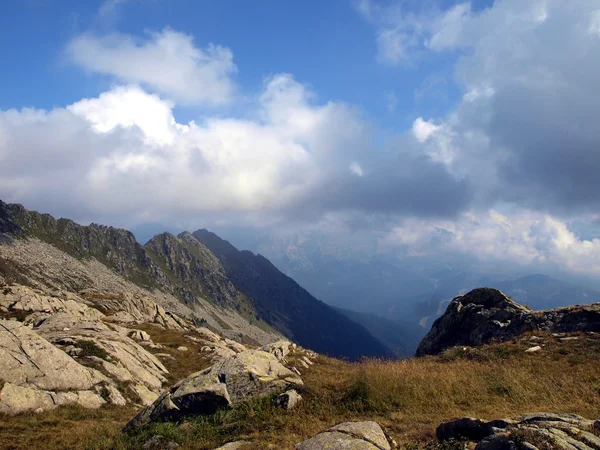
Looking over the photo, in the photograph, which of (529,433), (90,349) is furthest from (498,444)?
(90,349)

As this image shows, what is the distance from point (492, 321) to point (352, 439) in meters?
32.4

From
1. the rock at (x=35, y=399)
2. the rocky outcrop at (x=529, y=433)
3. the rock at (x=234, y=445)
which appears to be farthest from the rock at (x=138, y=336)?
the rocky outcrop at (x=529, y=433)

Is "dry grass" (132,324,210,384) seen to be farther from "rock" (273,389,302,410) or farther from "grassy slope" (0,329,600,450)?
"rock" (273,389,302,410)

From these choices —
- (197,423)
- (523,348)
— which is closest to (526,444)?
(197,423)

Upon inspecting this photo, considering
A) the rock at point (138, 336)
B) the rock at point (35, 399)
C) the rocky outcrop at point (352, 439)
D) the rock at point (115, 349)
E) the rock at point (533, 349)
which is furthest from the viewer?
the rock at point (138, 336)

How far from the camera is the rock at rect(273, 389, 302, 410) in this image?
42.0ft

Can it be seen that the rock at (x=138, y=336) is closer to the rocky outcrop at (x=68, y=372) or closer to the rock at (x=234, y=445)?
the rocky outcrop at (x=68, y=372)

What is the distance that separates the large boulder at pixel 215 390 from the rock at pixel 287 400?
0.87 m

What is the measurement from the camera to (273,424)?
455 inches

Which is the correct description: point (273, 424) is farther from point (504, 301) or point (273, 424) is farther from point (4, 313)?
point (4, 313)

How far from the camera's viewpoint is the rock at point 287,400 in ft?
42.0

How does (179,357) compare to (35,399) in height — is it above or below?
below

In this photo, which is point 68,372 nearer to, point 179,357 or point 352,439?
point 352,439

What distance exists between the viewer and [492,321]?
35.2 meters
